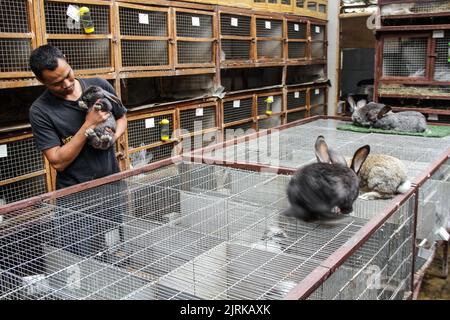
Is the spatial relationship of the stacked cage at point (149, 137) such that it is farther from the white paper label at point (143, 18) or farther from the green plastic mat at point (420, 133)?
the green plastic mat at point (420, 133)

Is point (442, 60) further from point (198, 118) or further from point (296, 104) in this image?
point (198, 118)

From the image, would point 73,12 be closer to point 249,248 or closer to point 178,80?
point 178,80

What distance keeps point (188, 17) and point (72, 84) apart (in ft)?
6.49

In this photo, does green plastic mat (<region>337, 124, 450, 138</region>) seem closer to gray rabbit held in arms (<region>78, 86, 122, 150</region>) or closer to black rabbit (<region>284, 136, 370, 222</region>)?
black rabbit (<region>284, 136, 370, 222</region>)

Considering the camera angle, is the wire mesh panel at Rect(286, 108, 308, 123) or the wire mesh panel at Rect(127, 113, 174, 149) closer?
the wire mesh panel at Rect(127, 113, 174, 149)

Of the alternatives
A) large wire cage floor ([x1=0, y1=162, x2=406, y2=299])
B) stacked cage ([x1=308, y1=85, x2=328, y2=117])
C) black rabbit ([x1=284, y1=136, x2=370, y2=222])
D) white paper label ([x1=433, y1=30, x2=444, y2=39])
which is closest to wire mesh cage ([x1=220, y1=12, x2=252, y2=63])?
stacked cage ([x1=308, y1=85, x2=328, y2=117])

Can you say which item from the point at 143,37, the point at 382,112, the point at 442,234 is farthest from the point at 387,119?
the point at 143,37

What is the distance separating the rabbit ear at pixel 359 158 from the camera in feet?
6.29

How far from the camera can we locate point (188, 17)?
3.87 meters

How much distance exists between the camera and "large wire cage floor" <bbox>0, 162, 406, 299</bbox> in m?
1.31

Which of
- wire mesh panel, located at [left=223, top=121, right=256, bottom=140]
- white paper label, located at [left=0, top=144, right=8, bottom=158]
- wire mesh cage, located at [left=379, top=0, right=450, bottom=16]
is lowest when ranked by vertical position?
wire mesh panel, located at [left=223, top=121, right=256, bottom=140]

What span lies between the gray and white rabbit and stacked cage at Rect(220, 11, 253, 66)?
132cm

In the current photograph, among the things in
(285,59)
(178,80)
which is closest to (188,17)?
(178,80)

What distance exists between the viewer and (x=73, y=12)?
287cm
